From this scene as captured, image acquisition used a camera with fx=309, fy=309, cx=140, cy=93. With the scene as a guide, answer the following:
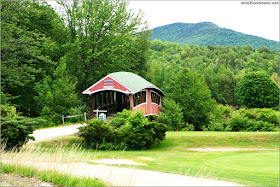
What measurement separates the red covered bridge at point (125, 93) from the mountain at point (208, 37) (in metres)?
89.7

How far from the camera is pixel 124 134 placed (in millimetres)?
16859

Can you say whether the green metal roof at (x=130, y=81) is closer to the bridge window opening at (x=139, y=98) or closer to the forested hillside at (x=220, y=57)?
the bridge window opening at (x=139, y=98)

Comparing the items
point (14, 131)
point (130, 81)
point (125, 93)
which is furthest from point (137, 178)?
point (130, 81)


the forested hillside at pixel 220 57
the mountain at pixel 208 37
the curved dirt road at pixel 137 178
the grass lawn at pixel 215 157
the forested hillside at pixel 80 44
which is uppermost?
the mountain at pixel 208 37

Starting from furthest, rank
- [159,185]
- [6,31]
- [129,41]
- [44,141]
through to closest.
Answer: [129,41] → [6,31] → [44,141] → [159,185]

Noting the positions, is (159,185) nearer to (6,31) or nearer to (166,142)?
(166,142)

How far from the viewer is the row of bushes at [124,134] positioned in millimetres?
16531

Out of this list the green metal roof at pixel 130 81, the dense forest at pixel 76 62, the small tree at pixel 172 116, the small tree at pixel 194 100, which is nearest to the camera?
the dense forest at pixel 76 62

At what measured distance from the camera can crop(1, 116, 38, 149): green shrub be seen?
12570 millimetres

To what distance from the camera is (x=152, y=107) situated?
28.8 metres

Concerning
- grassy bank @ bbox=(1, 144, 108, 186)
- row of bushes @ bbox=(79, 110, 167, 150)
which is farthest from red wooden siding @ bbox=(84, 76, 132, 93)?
grassy bank @ bbox=(1, 144, 108, 186)

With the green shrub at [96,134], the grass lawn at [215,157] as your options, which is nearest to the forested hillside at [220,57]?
the grass lawn at [215,157]

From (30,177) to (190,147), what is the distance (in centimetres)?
1184

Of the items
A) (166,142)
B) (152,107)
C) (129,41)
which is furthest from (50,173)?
(129,41)
